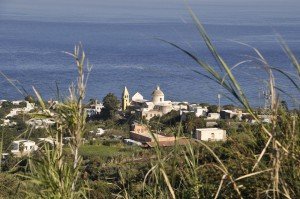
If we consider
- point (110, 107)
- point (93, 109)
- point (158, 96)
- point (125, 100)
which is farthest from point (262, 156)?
point (125, 100)

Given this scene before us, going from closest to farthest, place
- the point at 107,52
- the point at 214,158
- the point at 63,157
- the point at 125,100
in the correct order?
the point at 214,158
the point at 63,157
the point at 125,100
the point at 107,52

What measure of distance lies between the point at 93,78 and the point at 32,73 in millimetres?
2545

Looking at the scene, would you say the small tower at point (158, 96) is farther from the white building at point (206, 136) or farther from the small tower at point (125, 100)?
the white building at point (206, 136)

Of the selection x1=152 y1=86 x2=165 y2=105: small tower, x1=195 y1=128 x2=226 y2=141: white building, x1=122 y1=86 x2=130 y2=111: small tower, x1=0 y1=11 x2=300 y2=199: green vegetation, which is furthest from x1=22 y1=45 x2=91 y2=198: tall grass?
x1=122 y1=86 x2=130 y2=111: small tower

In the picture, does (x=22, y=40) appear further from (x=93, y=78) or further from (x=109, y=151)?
(x=109, y=151)

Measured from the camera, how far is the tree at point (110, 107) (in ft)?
57.7

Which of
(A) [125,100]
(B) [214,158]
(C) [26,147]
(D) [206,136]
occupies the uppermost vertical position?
A: (B) [214,158]

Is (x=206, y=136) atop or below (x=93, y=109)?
atop

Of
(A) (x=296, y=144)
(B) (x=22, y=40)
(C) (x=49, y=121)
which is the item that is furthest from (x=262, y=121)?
(B) (x=22, y=40)

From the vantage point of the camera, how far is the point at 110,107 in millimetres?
17734

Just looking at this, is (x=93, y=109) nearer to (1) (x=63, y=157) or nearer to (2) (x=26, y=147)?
(2) (x=26, y=147)

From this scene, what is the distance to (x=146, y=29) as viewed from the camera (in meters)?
45.6

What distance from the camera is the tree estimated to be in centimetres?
1758

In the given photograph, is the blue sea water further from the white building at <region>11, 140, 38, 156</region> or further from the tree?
the white building at <region>11, 140, 38, 156</region>
